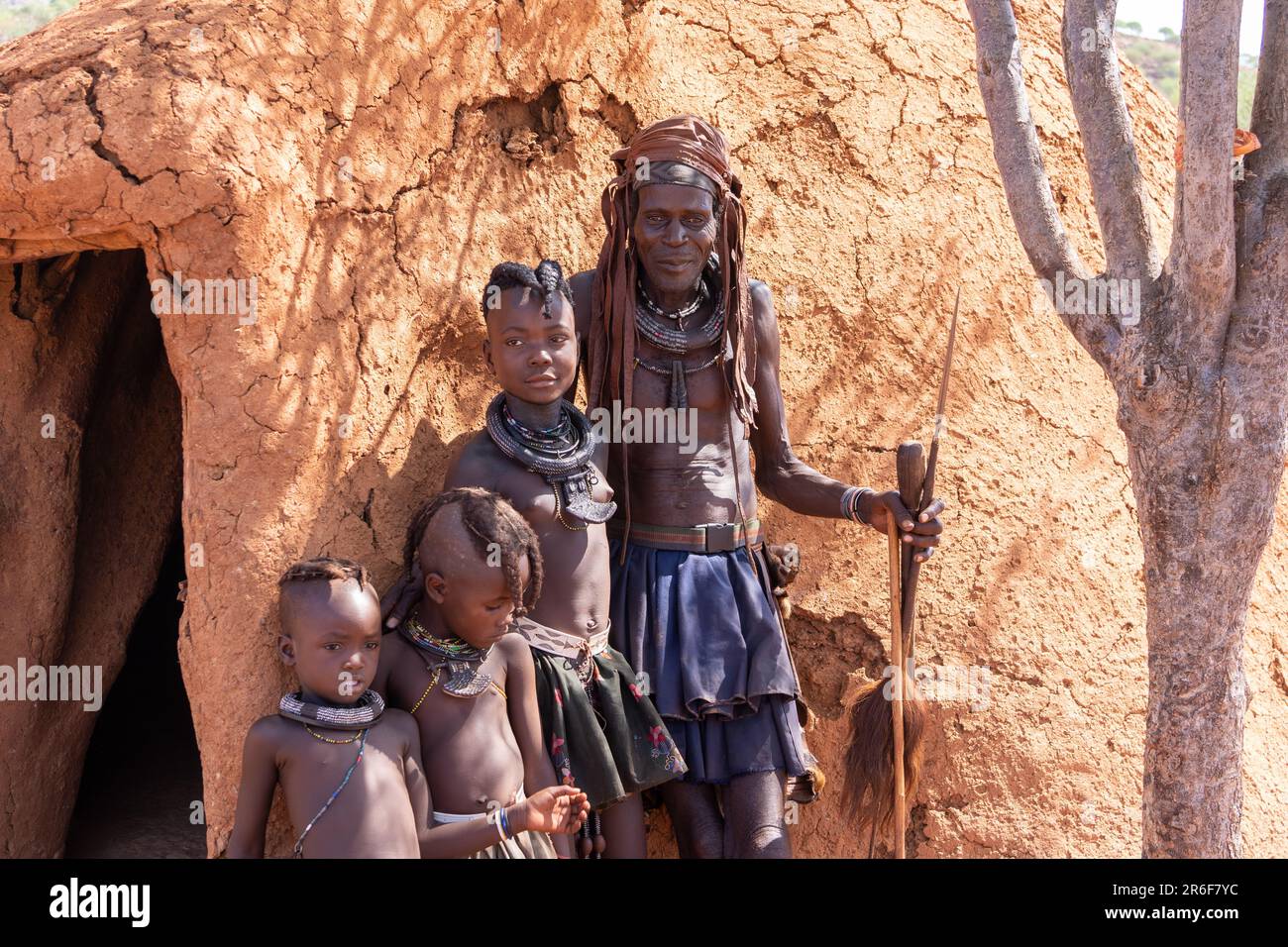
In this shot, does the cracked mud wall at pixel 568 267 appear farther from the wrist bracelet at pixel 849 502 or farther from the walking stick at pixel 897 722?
the wrist bracelet at pixel 849 502

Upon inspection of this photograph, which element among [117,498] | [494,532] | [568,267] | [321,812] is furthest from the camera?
[117,498]

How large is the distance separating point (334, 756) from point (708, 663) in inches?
44.1

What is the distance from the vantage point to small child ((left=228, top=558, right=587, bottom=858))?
328 centimetres

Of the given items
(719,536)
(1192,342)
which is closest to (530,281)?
(719,536)

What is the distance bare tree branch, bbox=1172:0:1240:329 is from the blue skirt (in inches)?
57.9

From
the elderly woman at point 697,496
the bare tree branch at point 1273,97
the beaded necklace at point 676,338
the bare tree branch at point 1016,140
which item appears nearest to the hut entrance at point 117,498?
the elderly woman at point 697,496

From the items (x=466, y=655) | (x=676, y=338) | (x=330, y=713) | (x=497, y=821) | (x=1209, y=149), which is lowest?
(x=497, y=821)

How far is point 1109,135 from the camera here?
382cm

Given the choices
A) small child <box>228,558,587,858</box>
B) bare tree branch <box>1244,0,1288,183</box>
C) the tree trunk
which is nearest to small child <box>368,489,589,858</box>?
small child <box>228,558,587,858</box>

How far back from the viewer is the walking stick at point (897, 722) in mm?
3807

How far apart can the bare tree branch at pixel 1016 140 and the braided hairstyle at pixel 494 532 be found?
5.17 feet

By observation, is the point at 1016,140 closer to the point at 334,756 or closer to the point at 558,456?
the point at 558,456

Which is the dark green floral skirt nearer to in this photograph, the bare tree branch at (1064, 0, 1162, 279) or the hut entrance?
the hut entrance

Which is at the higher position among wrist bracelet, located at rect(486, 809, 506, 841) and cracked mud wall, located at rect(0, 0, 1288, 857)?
cracked mud wall, located at rect(0, 0, 1288, 857)
